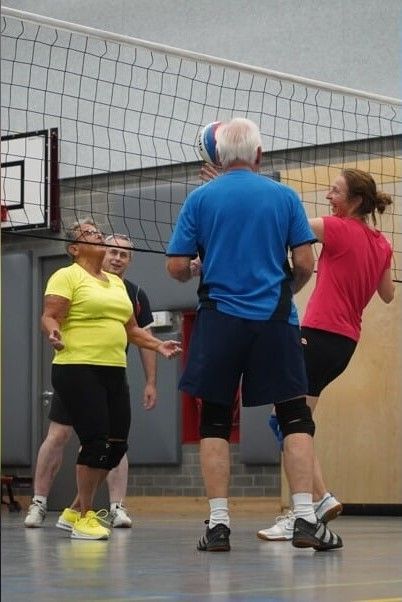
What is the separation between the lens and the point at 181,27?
12.7 meters

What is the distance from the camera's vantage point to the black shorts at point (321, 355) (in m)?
6.32

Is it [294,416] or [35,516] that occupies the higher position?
[294,416]

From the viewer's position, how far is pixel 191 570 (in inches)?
174

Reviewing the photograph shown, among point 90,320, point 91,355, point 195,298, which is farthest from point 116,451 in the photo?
point 195,298

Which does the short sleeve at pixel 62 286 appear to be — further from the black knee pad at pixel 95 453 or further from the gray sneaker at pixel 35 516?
the gray sneaker at pixel 35 516

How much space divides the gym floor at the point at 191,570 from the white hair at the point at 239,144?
1549 mm

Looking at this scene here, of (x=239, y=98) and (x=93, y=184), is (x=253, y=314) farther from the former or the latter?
(x=93, y=184)

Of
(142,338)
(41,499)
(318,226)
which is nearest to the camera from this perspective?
(318,226)

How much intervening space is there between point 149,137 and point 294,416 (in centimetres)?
779

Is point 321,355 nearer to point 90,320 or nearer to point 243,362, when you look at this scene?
point 243,362

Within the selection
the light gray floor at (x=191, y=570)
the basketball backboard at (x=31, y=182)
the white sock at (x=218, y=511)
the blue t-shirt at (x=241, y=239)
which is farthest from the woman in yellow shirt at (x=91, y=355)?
the basketball backboard at (x=31, y=182)

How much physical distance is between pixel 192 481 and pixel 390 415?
7.87 ft

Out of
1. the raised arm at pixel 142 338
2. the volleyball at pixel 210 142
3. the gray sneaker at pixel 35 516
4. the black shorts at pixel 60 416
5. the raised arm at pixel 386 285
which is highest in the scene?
the volleyball at pixel 210 142

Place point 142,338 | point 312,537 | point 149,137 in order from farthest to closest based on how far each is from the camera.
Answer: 1. point 149,137
2. point 142,338
3. point 312,537
